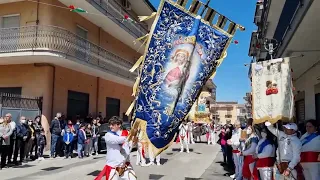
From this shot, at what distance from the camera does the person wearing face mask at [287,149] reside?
6.38 m

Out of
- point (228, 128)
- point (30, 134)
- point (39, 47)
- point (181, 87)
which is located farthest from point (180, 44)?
point (39, 47)

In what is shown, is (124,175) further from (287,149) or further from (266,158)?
(287,149)

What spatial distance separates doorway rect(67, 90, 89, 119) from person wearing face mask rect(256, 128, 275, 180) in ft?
48.4

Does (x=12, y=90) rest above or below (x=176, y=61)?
above

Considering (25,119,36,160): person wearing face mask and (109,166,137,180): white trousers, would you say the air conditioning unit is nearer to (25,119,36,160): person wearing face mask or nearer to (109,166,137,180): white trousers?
(25,119,36,160): person wearing face mask

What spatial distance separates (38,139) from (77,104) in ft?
22.9

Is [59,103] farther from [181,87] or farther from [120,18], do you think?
[181,87]

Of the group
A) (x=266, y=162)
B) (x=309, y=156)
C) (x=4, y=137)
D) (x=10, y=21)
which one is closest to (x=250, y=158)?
(x=266, y=162)

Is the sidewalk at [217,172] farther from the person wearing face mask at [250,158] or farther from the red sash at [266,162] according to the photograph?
the red sash at [266,162]

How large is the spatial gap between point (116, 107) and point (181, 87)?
22221 mm

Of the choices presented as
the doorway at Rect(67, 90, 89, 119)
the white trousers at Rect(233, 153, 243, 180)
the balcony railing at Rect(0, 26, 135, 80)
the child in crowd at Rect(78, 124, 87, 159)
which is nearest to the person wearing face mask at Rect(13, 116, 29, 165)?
the child in crowd at Rect(78, 124, 87, 159)

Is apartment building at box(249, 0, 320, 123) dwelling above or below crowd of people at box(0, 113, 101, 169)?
above

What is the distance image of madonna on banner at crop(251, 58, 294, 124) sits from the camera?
7047 millimetres

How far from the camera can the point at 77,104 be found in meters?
21.0
